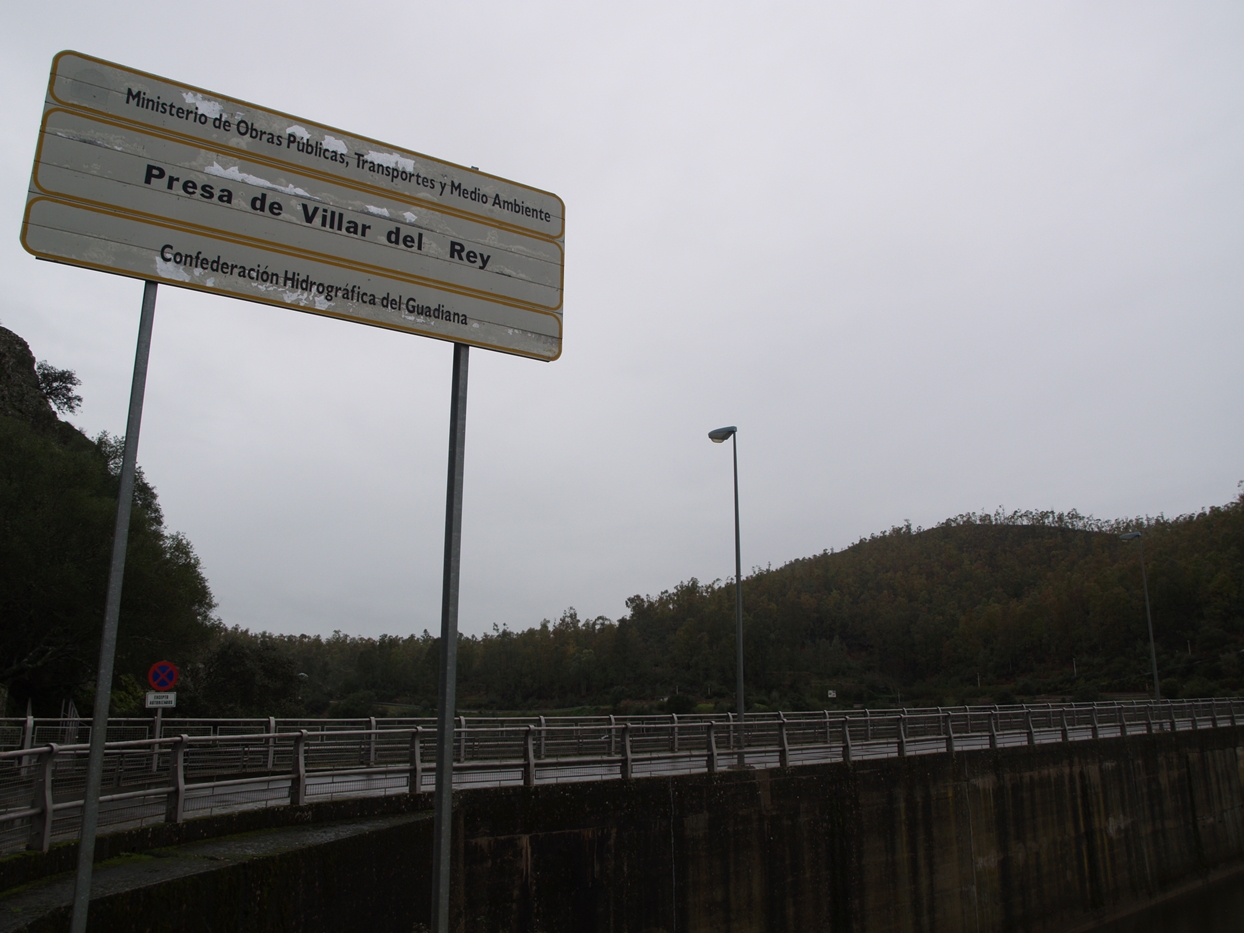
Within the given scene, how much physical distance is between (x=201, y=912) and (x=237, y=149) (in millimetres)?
6036

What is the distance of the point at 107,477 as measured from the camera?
41.3m

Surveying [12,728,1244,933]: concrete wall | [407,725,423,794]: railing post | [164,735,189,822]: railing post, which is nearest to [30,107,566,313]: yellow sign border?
[12,728,1244,933]: concrete wall

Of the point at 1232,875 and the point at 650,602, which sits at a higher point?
the point at 650,602

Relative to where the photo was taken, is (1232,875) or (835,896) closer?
(835,896)

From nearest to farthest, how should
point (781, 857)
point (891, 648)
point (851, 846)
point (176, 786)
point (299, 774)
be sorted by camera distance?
point (176, 786) → point (299, 774) → point (781, 857) → point (851, 846) → point (891, 648)

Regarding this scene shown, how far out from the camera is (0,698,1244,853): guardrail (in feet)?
26.5

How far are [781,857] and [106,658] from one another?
14.0 metres

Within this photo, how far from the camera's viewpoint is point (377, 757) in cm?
1344

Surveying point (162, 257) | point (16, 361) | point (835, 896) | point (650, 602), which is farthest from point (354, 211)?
point (650, 602)

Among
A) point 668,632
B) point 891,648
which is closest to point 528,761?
point 891,648

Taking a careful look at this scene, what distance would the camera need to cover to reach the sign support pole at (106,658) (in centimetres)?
338

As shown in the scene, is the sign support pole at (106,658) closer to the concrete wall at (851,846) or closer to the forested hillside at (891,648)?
the concrete wall at (851,846)

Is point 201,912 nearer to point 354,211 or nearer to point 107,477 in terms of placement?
point 354,211

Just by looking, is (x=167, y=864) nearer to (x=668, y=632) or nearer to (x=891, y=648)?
(x=891, y=648)
